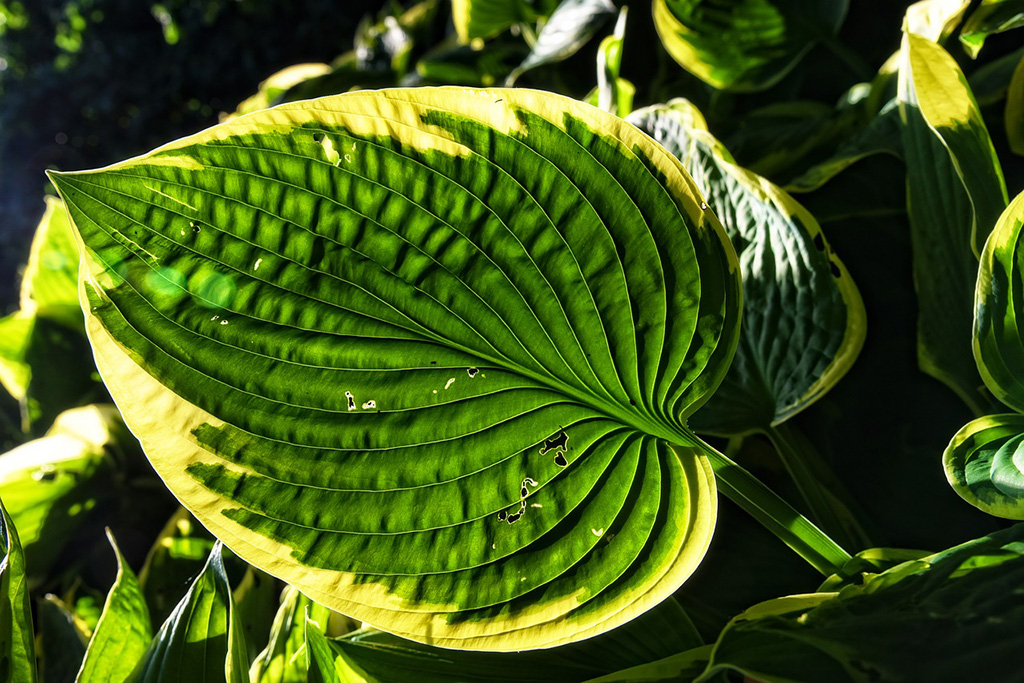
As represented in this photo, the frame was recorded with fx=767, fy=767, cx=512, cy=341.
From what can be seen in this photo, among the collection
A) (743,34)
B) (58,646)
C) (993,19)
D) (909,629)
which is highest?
(743,34)

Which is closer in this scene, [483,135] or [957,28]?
[483,135]

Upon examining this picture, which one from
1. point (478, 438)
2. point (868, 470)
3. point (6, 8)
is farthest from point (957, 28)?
point (6, 8)

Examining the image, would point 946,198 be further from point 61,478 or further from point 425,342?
point 61,478

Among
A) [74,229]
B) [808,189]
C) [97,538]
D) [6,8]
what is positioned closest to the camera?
[74,229]

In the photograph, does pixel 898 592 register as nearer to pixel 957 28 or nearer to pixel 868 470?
pixel 868 470

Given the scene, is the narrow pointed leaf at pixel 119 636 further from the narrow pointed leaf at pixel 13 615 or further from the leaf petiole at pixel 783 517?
the leaf petiole at pixel 783 517

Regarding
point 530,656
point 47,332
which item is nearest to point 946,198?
point 530,656

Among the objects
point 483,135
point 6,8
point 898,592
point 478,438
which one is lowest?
point 898,592

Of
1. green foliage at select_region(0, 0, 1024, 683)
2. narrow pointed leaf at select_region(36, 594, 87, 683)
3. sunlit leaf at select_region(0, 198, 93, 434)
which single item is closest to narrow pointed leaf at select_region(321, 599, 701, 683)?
green foliage at select_region(0, 0, 1024, 683)

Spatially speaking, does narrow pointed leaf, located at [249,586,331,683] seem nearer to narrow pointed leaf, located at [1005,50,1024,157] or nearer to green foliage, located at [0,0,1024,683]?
green foliage, located at [0,0,1024,683]
